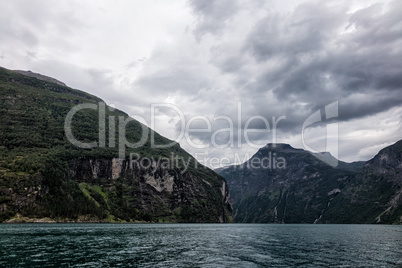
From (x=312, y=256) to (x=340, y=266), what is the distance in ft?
39.6

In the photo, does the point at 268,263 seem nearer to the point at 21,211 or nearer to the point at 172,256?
the point at 172,256

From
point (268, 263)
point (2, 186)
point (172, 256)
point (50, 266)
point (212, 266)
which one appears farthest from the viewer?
point (2, 186)

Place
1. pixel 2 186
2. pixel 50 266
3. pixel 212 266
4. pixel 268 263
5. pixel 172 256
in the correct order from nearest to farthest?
pixel 50 266 < pixel 212 266 < pixel 268 263 < pixel 172 256 < pixel 2 186

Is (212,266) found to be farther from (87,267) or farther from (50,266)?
(50,266)

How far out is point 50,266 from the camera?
42062mm

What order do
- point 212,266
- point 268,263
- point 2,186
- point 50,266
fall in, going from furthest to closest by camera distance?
point 2,186, point 268,263, point 212,266, point 50,266

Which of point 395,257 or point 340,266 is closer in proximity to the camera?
point 340,266

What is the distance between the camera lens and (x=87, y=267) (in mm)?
42281

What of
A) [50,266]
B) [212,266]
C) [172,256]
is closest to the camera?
[50,266]

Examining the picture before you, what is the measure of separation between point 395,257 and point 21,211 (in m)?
213

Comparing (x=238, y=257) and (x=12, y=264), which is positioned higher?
(x=12, y=264)

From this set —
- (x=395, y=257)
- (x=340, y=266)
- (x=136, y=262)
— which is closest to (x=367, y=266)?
(x=340, y=266)

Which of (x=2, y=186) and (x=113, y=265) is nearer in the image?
(x=113, y=265)

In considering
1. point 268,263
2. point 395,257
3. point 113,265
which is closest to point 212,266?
point 268,263
